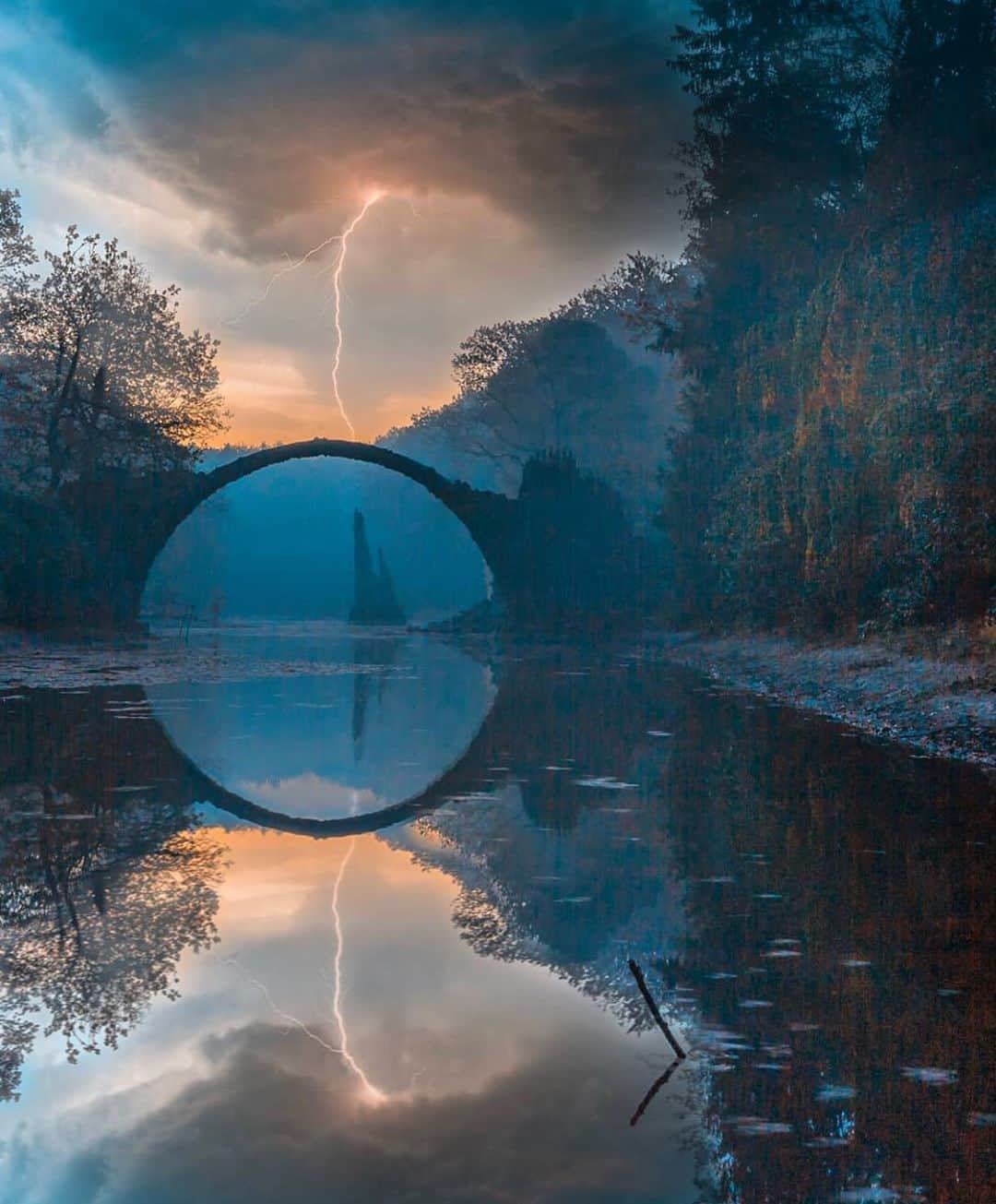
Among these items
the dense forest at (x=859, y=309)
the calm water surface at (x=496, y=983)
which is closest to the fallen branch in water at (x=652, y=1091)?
the calm water surface at (x=496, y=983)

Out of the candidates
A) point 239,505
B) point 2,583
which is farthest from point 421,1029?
point 239,505

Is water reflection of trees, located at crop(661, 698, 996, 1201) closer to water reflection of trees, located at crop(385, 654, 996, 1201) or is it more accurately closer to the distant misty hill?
water reflection of trees, located at crop(385, 654, 996, 1201)

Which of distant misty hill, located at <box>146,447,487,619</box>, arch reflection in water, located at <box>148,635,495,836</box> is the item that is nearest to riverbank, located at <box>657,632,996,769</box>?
arch reflection in water, located at <box>148,635,495,836</box>

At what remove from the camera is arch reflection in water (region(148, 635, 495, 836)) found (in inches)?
400

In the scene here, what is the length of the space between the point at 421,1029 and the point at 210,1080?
32.3 inches

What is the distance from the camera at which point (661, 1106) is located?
3.91 meters

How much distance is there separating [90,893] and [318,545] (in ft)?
321

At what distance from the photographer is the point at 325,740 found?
14414mm

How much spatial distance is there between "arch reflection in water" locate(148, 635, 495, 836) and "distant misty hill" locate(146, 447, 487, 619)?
4961 cm

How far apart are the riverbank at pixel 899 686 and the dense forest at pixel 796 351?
0.68 metres

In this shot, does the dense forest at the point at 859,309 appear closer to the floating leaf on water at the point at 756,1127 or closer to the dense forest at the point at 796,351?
the dense forest at the point at 796,351

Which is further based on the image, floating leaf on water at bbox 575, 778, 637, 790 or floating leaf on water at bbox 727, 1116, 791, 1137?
floating leaf on water at bbox 575, 778, 637, 790

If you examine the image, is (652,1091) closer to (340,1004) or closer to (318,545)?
(340,1004)

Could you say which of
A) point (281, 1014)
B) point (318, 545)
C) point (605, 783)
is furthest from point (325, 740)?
point (318, 545)
